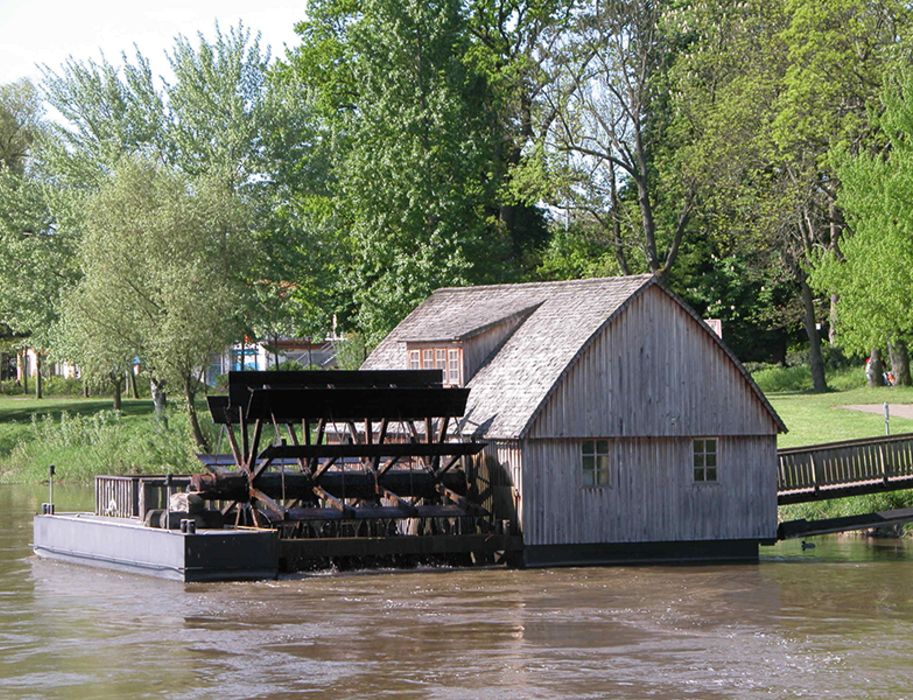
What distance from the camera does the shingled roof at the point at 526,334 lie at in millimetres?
34406

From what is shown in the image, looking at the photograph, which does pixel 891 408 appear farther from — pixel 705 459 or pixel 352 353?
pixel 352 353

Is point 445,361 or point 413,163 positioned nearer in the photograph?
point 445,361

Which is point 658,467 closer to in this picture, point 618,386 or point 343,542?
point 618,386

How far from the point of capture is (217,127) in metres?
63.1

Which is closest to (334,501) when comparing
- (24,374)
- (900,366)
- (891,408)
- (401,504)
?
(401,504)

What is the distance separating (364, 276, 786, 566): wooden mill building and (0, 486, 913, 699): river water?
99 cm

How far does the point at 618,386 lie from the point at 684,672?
12230 mm

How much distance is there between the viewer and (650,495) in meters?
34.9

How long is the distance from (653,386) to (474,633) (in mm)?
10103

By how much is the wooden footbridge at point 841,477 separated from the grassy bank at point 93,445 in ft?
78.2

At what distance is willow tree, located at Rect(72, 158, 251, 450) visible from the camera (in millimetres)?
56656

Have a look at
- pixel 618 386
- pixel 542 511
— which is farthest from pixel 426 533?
pixel 618 386

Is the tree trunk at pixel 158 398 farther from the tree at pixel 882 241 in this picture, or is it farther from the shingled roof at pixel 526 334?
the tree at pixel 882 241

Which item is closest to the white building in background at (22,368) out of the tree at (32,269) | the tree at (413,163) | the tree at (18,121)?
the tree at (18,121)
